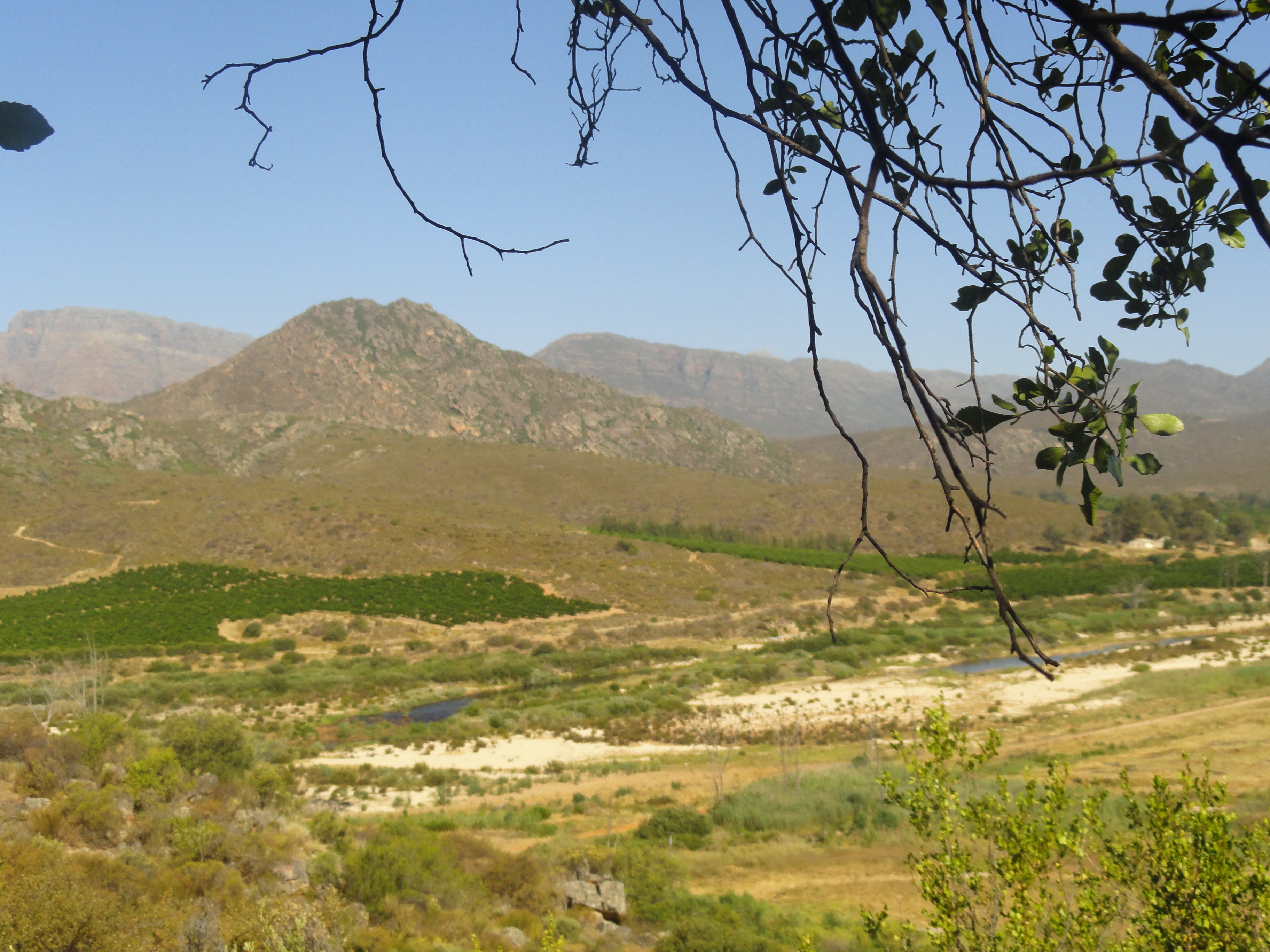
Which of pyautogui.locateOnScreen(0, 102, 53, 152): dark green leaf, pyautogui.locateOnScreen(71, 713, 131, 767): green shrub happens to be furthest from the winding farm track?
pyautogui.locateOnScreen(0, 102, 53, 152): dark green leaf

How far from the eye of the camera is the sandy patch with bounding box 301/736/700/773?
20109 millimetres

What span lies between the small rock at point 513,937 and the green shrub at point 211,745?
19.1ft

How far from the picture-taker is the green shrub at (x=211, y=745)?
1245 centimetres

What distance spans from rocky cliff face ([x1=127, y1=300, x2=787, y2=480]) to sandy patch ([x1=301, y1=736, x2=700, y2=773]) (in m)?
95.4

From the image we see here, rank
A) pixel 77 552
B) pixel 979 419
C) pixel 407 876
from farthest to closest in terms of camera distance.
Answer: pixel 77 552 → pixel 407 876 → pixel 979 419

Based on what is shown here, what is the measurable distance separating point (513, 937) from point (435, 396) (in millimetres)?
124299

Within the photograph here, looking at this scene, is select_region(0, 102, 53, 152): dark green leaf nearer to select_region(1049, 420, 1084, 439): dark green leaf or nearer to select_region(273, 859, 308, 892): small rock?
select_region(1049, 420, 1084, 439): dark green leaf

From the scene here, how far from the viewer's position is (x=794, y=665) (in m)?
31.7

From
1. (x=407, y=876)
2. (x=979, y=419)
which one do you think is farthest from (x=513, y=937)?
(x=979, y=419)

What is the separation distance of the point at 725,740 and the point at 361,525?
39.0 meters

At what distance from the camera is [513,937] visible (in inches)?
346

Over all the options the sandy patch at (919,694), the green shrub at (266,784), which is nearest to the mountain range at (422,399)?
the sandy patch at (919,694)

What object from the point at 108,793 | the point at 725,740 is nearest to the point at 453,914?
the point at 108,793

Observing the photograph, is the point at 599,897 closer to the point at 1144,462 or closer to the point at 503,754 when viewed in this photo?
the point at 1144,462
